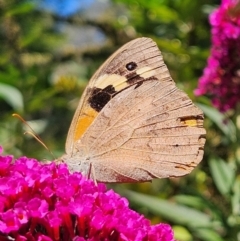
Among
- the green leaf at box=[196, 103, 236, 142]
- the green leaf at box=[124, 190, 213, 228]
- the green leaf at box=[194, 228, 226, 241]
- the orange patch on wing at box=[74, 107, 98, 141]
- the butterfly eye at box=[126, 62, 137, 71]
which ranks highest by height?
the butterfly eye at box=[126, 62, 137, 71]

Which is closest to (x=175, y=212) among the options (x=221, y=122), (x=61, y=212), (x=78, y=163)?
(x=221, y=122)

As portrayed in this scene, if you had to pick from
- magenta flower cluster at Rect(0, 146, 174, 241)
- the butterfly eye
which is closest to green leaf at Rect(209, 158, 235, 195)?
the butterfly eye

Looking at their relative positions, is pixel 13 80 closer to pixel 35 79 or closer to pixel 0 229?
pixel 35 79

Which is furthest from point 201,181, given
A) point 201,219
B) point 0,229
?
point 0,229

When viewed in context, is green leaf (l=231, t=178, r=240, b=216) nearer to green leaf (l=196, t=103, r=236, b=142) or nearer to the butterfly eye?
green leaf (l=196, t=103, r=236, b=142)

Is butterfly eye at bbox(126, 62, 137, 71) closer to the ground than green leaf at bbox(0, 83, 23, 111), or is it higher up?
higher up

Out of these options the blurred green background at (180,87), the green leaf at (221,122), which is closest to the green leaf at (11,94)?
the blurred green background at (180,87)
